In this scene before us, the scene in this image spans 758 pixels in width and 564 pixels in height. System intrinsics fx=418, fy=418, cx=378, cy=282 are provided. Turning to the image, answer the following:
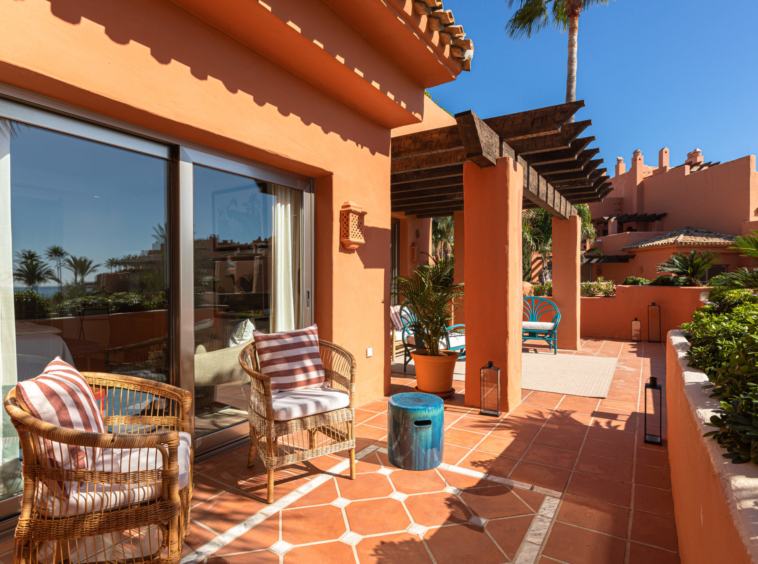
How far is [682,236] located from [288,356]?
21.4 metres

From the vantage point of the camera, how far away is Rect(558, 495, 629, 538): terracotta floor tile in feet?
7.75

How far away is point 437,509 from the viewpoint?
2.56 metres

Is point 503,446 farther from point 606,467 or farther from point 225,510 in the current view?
point 225,510

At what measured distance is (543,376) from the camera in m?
6.09

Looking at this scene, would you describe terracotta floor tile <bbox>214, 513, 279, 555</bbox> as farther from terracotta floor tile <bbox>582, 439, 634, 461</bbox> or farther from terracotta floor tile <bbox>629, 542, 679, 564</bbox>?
terracotta floor tile <bbox>582, 439, 634, 461</bbox>

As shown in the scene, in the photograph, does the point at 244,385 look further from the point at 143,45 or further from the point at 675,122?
the point at 675,122

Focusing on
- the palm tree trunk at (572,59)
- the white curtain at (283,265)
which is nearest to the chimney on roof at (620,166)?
the palm tree trunk at (572,59)

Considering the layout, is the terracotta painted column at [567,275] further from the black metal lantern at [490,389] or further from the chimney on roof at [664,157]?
the chimney on roof at [664,157]

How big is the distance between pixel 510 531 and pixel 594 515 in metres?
0.57

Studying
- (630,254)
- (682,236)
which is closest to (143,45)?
(682,236)

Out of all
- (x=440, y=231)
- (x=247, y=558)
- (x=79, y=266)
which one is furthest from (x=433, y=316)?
(x=440, y=231)

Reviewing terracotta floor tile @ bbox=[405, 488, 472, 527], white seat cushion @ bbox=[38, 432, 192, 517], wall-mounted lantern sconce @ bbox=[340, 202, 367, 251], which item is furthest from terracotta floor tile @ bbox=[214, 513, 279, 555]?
wall-mounted lantern sconce @ bbox=[340, 202, 367, 251]

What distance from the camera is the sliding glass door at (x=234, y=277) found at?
3.31 metres

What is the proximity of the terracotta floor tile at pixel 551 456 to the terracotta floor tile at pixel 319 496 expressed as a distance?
60.9 inches
